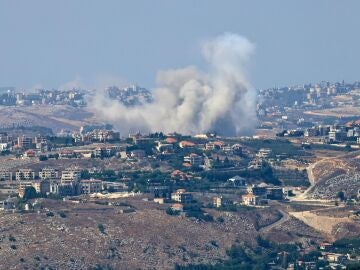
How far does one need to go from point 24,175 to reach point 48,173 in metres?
1.86

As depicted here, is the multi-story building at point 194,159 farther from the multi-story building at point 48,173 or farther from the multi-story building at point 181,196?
the multi-story building at point 181,196

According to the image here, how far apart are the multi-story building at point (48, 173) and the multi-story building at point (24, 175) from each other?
0.64 meters

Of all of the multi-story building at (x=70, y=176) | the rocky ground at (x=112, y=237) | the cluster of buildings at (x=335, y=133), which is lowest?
the rocky ground at (x=112, y=237)

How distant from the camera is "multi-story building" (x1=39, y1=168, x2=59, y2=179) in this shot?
443 ft

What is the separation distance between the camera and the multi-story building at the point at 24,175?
134500 mm

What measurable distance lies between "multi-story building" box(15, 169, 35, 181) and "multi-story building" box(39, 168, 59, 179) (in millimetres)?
641

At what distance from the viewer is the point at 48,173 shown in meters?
136

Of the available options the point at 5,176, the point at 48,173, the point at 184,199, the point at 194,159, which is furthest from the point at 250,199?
the point at 5,176

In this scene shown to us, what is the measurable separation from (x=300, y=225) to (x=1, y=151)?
42238 mm

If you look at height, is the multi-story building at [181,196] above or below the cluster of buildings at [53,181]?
below

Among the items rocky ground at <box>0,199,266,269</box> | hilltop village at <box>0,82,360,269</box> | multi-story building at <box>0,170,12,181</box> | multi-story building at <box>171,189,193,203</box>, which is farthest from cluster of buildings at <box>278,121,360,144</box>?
rocky ground at <box>0,199,266,269</box>

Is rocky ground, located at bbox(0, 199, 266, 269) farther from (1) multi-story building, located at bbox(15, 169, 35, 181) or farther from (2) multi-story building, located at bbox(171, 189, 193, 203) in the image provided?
(1) multi-story building, located at bbox(15, 169, 35, 181)

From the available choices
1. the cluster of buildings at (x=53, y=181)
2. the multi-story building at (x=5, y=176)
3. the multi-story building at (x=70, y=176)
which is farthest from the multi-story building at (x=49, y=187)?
the multi-story building at (x=5, y=176)

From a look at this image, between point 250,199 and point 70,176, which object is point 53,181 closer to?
point 70,176
